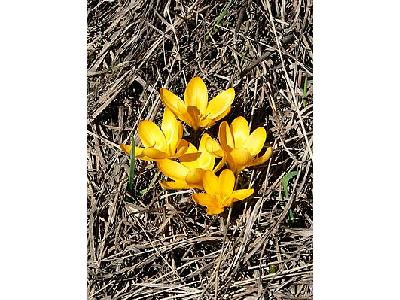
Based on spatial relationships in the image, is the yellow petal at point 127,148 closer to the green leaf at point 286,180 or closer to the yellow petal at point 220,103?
the yellow petal at point 220,103

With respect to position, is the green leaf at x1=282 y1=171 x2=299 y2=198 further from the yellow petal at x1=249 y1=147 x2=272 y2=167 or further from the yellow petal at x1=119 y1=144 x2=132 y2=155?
the yellow petal at x1=119 y1=144 x2=132 y2=155

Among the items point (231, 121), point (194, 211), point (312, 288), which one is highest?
point (231, 121)

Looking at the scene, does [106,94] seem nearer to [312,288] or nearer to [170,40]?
[170,40]

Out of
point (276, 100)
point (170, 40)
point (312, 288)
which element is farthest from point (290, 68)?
point (312, 288)

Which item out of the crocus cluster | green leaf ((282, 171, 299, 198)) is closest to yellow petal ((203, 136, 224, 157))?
the crocus cluster

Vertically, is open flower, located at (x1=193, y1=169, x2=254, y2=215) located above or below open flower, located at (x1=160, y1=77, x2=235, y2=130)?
below
